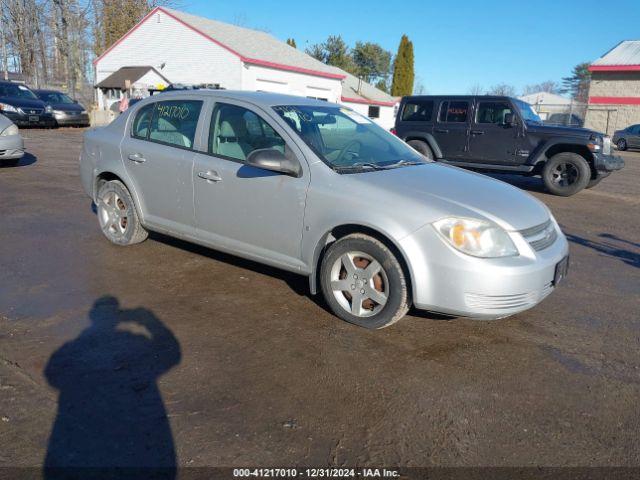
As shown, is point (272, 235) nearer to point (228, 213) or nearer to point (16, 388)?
point (228, 213)

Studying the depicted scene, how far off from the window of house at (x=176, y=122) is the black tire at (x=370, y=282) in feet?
6.07

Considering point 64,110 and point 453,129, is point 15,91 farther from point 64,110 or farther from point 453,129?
point 453,129

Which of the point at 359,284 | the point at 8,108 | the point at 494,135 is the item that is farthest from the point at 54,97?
the point at 359,284

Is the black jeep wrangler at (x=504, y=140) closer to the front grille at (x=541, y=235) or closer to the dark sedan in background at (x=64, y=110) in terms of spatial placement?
the front grille at (x=541, y=235)

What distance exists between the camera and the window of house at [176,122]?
4906 mm

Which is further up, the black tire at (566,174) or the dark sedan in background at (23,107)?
the dark sedan in background at (23,107)

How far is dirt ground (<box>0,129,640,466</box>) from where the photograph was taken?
2.60 m

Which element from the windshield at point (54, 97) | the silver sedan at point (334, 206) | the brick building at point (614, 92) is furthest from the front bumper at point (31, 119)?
the brick building at point (614, 92)

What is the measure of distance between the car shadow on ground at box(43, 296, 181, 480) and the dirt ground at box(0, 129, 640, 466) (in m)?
0.01

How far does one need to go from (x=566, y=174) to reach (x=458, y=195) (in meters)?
7.95

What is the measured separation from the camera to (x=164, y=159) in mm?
4973

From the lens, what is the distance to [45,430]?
2646 mm

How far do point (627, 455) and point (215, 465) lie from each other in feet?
6.49

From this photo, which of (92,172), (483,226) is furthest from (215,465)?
(92,172)
